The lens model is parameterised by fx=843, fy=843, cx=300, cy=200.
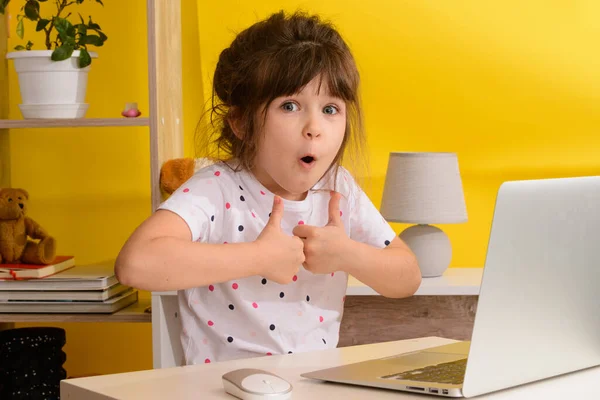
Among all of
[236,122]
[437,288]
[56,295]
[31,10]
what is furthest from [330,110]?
[31,10]

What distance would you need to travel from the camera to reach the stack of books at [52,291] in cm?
228

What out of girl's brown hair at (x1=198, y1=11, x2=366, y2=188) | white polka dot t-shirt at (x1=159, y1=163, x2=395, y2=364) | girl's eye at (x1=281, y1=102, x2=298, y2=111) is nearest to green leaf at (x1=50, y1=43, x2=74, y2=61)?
girl's brown hair at (x1=198, y1=11, x2=366, y2=188)

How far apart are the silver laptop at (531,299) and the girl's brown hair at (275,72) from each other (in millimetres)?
500

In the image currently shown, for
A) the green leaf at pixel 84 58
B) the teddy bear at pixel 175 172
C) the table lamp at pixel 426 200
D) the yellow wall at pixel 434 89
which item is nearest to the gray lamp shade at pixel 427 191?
the table lamp at pixel 426 200

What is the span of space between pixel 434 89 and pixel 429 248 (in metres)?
0.58

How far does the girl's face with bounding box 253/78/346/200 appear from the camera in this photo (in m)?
1.33

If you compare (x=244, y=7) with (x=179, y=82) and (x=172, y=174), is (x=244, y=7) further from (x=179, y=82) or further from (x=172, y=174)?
(x=172, y=174)

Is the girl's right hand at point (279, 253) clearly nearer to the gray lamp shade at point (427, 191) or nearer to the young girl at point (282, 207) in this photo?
the young girl at point (282, 207)

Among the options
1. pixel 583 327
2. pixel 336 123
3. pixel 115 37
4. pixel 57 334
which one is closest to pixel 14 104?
pixel 115 37

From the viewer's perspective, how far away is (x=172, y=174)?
2266mm

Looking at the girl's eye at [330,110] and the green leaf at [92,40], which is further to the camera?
the green leaf at [92,40]

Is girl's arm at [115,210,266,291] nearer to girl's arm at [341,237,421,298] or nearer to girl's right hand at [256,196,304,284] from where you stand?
girl's right hand at [256,196,304,284]

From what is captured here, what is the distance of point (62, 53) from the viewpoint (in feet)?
7.38

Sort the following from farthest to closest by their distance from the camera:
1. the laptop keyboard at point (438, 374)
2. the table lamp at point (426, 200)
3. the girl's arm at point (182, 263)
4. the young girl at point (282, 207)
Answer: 1. the table lamp at point (426, 200)
2. the young girl at point (282, 207)
3. the girl's arm at point (182, 263)
4. the laptop keyboard at point (438, 374)
